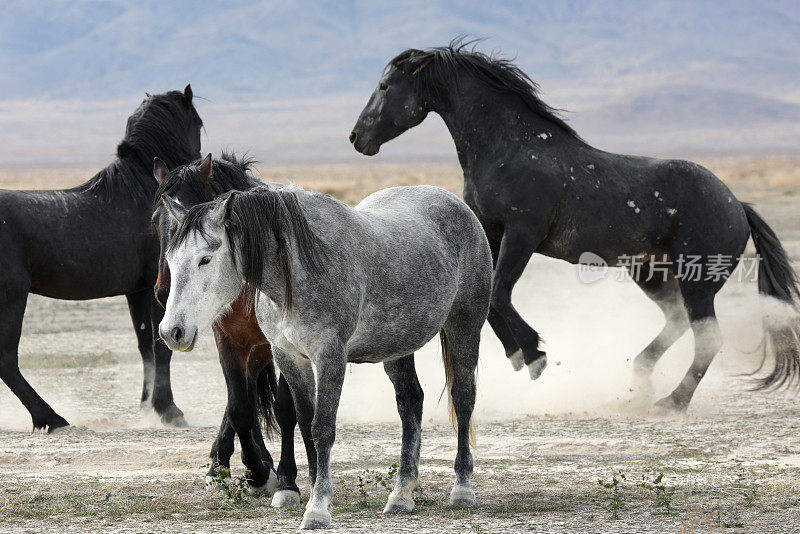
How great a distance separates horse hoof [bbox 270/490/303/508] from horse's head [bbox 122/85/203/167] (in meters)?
3.25

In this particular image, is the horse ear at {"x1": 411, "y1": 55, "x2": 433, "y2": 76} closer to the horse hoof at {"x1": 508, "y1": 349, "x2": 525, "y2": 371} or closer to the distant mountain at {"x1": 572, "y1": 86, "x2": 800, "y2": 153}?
the horse hoof at {"x1": 508, "y1": 349, "x2": 525, "y2": 371}

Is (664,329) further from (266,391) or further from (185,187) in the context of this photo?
(185,187)

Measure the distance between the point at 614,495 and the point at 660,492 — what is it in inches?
9.4

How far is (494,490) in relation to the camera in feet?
19.9

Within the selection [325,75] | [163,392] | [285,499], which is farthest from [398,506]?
[325,75]

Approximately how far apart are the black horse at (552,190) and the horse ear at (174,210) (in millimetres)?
3684

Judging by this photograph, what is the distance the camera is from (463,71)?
342 inches

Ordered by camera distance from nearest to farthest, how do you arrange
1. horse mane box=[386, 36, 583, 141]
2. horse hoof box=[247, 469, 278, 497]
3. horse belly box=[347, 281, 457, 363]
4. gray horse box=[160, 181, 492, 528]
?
gray horse box=[160, 181, 492, 528]
horse belly box=[347, 281, 457, 363]
horse hoof box=[247, 469, 278, 497]
horse mane box=[386, 36, 583, 141]

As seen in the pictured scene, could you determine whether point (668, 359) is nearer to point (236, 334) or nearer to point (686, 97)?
point (236, 334)

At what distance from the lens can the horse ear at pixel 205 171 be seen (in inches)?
216

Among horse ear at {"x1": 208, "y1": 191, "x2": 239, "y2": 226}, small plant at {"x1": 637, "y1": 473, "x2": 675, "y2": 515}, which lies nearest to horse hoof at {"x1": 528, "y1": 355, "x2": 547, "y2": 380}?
small plant at {"x1": 637, "y1": 473, "x2": 675, "y2": 515}

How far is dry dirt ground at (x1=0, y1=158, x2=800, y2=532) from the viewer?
5.42 meters

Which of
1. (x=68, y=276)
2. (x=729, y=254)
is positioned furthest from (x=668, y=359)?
(x=68, y=276)

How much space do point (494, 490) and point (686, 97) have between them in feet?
495
